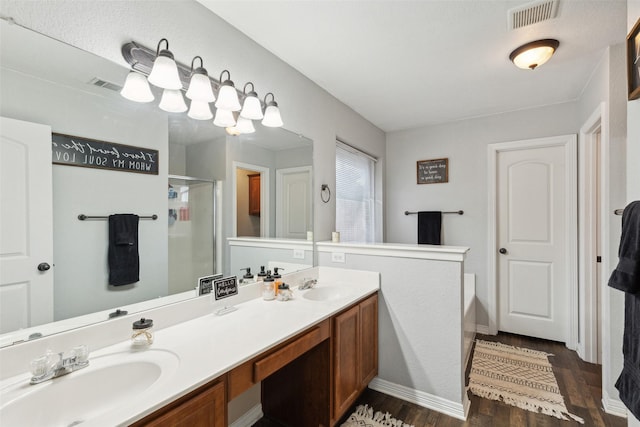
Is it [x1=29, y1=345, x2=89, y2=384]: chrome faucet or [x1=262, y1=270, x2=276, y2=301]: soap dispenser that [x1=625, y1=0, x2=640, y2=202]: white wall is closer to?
[x1=262, y1=270, x2=276, y2=301]: soap dispenser

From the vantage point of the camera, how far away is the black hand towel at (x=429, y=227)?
11.4 ft

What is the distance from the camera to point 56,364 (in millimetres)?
957

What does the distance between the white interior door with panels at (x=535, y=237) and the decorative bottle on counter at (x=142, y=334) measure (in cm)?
329

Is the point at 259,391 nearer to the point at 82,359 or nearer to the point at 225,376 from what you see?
the point at 225,376

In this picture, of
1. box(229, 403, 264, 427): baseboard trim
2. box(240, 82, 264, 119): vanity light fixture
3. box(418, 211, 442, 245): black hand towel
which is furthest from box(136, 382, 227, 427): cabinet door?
box(418, 211, 442, 245): black hand towel

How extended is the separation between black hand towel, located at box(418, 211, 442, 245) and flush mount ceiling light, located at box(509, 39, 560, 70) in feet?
5.91

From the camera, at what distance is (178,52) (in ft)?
4.86

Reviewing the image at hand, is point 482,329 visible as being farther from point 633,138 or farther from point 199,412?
point 199,412

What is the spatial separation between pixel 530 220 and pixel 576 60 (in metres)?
1.58

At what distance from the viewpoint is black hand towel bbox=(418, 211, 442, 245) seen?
348cm

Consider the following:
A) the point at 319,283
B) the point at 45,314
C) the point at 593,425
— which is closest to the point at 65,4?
the point at 45,314

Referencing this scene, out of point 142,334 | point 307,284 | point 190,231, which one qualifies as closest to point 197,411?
point 142,334

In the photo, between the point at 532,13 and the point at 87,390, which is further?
the point at 532,13

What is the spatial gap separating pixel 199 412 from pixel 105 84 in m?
1.30
